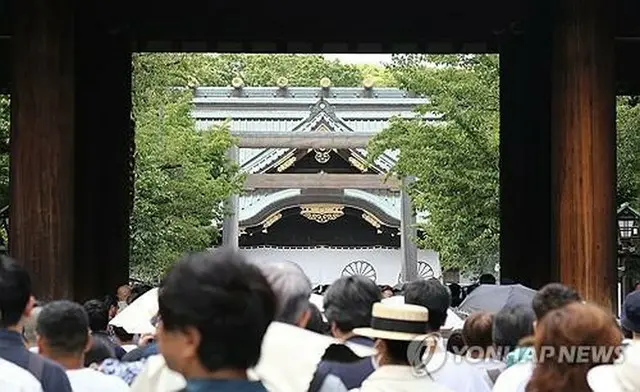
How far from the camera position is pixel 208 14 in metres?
12.7

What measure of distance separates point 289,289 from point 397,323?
1.25ft

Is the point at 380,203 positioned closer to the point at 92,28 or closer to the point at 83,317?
the point at 92,28

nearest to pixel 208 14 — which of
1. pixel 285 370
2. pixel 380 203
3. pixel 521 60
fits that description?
pixel 521 60

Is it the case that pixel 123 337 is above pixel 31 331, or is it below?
below

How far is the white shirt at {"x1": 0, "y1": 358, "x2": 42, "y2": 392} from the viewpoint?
3.71 metres

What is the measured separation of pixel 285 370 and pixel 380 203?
3119 centimetres

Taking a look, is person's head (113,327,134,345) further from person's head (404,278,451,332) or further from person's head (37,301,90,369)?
person's head (404,278,451,332)

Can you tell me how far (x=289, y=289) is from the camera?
140 inches

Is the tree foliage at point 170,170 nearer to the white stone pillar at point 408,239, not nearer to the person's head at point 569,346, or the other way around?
the white stone pillar at point 408,239

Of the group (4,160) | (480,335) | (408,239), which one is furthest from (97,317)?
(408,239)

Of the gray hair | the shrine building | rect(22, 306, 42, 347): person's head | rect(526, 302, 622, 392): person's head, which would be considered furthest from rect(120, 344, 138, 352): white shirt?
the shrine building

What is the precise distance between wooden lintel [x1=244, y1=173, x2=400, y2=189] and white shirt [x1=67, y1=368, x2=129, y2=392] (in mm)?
28344

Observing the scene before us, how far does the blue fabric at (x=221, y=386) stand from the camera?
227 cm

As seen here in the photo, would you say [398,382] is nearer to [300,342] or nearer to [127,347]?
[300,342]
